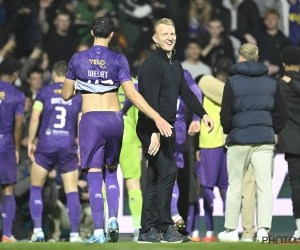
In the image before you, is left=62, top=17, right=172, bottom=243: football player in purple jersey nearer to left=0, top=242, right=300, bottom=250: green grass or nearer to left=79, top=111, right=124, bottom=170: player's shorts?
left=79, top=111, right=124, bottom=170: player's shorts

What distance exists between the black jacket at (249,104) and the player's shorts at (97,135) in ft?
5.15

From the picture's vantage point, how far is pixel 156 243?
1054 cm

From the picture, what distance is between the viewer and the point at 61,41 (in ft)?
58.1

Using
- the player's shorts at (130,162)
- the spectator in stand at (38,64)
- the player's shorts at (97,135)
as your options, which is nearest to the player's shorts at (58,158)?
the player's shorts at (130,162)

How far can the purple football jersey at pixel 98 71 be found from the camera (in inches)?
433

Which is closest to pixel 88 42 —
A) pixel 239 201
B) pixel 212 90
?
pixel 212 90

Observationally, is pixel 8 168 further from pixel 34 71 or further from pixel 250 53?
pixel 250 53

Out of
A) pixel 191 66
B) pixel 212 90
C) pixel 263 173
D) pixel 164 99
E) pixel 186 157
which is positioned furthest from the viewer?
pixel 191 66

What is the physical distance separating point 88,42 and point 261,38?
2.92 m

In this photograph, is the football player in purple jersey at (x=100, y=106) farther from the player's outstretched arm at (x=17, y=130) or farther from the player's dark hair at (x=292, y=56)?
the player's outstretched arm at (x=17, y=130)

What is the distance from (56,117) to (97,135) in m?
3.61

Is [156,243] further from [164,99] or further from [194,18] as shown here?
[194,18]

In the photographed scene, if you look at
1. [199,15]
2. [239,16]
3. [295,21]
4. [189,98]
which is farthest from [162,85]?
[295,21]

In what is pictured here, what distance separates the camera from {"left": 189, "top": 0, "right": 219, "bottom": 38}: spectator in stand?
18.0 metres
